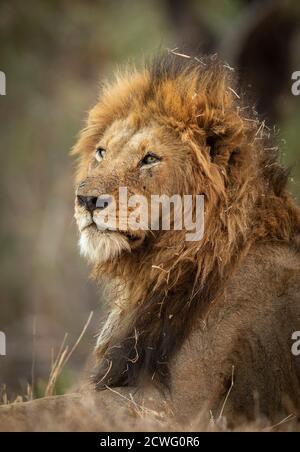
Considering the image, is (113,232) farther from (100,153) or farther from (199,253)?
(100,153)

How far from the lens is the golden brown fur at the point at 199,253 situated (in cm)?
555

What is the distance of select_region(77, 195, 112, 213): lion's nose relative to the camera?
5.62m

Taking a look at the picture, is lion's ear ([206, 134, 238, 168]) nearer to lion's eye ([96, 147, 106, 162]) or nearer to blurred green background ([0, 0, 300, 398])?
lion's eye ([96, 147, 106, 162])

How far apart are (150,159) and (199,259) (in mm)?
700

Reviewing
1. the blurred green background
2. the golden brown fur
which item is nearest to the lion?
the golden brown fur

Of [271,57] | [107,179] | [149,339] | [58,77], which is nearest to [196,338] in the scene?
[149,339]

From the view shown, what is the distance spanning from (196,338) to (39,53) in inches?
593

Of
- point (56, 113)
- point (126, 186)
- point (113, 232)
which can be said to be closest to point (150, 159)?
point (126, 186)

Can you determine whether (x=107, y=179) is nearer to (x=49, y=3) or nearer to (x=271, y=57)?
(x=271, y=57)

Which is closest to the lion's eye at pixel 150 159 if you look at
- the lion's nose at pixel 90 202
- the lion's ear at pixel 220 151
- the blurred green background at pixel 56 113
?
the lion's ear at pixel 220 151

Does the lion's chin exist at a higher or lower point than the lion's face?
lower

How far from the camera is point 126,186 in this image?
577 cm

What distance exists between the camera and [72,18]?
63.5ft

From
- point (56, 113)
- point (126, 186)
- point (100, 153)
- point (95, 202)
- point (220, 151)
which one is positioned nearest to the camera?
point (95, 202)
